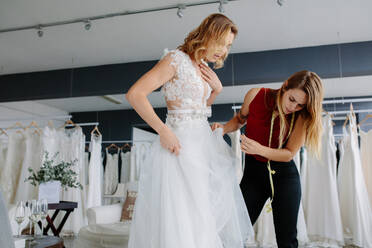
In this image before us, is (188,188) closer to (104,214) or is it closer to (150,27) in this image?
(104,214)

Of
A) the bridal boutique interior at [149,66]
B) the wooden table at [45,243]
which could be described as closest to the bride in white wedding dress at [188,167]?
the wooden table at [45,243]

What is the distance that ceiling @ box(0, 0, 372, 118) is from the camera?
11.2 feet

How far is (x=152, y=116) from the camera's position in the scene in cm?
133

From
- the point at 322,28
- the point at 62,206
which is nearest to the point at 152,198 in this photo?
the point at 62,206

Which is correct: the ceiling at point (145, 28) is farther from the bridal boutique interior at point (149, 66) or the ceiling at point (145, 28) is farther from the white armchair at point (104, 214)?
the white armchair at point (104, 214)

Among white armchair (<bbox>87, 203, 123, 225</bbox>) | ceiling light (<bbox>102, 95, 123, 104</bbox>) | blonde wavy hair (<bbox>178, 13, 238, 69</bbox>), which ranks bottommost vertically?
white armchair (<bbox>87, 203, 123, 225</bbox>)

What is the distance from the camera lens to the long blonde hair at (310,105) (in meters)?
1.61

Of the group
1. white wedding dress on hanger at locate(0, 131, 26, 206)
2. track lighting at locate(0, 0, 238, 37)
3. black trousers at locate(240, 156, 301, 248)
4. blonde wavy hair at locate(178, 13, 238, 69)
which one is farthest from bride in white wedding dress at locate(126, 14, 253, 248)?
white wedding dress on hanger at locate(0, 131, 26, 206)

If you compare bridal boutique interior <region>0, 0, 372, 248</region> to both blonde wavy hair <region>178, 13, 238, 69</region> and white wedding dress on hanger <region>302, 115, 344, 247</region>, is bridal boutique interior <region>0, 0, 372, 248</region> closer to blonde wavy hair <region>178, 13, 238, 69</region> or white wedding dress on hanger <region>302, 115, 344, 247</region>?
white wedding dress on hanger <region>302, 115, 344, 247</region>

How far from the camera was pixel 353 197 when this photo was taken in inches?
163

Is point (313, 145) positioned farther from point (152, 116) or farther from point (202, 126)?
point (152, 116)

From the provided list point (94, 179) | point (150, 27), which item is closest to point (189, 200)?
point (150, 27)

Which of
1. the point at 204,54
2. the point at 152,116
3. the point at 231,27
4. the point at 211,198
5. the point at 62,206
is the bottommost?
the point at 62,206

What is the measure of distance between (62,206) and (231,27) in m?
3.15
